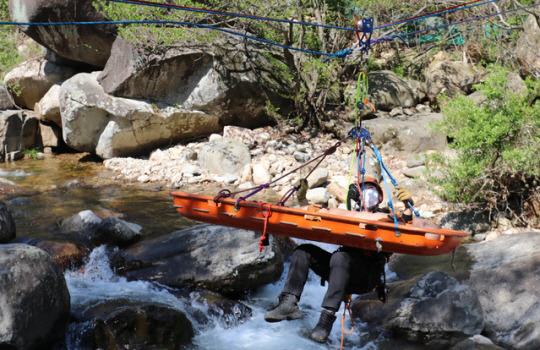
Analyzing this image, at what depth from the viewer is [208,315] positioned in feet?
17.3

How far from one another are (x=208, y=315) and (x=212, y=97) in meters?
7.18

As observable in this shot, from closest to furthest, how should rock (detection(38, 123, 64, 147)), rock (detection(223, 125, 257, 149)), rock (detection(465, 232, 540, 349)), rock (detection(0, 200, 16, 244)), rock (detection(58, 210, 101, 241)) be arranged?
rock (detection(465, 232, 540, 349)), rock (detection(0, 200, 16, 244)), rock (detection(58, 210, 101, 241)), rock (detection(223, 125, 257, 149)), rock (detection(38, 123, 64, 147))

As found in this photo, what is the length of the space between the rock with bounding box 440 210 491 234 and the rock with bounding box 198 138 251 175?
14.3ft

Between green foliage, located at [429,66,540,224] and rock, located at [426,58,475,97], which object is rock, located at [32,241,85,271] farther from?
rock, located at [426,58,475,97]

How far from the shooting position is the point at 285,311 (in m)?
3.86

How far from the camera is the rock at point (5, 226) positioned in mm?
6176

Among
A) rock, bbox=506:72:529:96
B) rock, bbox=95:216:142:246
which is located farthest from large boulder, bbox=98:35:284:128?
rock, bbox=95:216:142:246

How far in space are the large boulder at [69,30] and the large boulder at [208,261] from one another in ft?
23.0

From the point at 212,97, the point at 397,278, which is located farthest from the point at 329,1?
the point at 397,278

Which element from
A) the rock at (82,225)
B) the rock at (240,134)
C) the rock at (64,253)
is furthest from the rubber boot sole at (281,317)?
the rock at (240,134)

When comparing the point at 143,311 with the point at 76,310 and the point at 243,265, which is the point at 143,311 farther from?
the point at 243,265

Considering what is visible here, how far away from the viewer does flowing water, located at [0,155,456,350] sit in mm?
5020

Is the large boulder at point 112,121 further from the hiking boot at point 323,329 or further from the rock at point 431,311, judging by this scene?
the hiking boot at point 323,329

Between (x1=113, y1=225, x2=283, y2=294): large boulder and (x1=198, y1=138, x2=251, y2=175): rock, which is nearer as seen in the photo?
(x1=113, y1=225, x2=283, y2=294): large boulder
